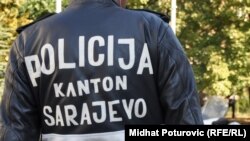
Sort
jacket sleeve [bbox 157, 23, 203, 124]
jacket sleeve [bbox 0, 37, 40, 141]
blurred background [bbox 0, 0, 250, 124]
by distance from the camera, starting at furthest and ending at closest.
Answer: blurred background [bbox 0, 0, 250, 124] < jacket sleeve [bbox 0, 37, 40, 141] < jacket sleeve [bbox 157, 23, 203, 124]

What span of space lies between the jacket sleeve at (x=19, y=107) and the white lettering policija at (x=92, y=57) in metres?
0.06

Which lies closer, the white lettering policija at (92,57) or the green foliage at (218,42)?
the white lettering policija at (92,57)

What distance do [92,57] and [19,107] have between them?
331 millimetres

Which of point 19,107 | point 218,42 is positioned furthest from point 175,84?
point 218,42

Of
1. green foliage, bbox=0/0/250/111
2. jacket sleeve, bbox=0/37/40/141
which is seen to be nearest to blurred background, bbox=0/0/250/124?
green foliage, bbox=0/0/250/111

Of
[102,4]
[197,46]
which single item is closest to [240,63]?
[197,46]

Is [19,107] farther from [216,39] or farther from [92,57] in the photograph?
[216,39]

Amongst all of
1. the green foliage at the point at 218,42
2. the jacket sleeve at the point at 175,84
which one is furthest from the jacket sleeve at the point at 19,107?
the green foliage at the point at 218,42

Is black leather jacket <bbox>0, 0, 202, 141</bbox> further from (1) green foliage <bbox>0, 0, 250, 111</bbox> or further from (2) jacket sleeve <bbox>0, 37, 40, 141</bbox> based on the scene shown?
(1) green foliage <bbox>0, 0, 250, 111</bbox>

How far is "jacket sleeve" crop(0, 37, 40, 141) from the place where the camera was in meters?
2.32

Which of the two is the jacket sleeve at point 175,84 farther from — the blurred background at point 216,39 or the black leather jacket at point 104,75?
the blurred background at point 216,39

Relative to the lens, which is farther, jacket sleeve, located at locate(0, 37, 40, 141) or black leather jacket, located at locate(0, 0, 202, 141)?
jacket sleeve, located at locate(0, 37, 40, 141)

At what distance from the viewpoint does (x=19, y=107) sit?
2.32m

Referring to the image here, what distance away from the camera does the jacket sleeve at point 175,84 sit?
7.17 feet
